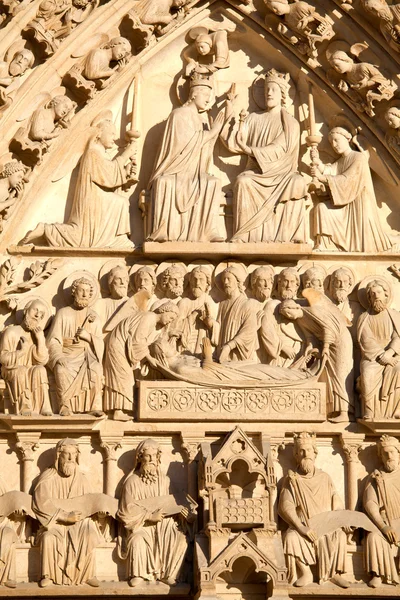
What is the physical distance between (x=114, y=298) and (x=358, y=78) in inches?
121

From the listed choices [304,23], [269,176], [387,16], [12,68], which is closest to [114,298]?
[269,176]

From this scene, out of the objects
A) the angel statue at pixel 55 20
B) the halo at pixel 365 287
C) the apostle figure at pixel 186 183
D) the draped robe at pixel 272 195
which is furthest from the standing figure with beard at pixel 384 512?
the angel statue at pixel 55 20

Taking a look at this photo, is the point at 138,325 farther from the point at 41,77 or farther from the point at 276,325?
the point at 41,77

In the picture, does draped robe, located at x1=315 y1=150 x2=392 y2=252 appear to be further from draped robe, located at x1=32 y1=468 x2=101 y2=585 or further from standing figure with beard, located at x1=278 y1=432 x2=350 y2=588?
draped robe, located at x1=32 y1=468 x2=101 y2=585

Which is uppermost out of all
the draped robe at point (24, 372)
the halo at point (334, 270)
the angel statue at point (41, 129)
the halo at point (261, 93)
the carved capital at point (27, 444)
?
the halo at point (261, 93)

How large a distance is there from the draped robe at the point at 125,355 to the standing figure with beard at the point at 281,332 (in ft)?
3.35

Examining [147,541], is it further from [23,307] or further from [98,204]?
[98,204]

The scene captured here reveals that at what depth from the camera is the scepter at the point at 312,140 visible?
63.5 ft

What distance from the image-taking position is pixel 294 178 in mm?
19172

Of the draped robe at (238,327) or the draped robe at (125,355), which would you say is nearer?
the draped robe at (125,355)

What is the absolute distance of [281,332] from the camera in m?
18.9

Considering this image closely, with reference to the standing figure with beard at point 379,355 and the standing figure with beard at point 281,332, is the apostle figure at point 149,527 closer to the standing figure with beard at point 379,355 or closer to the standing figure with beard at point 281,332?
the standing figure with beard at point 281,332

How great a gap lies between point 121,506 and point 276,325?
87.1 inches

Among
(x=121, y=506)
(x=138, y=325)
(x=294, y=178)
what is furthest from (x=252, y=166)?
(x=121, y=506)
